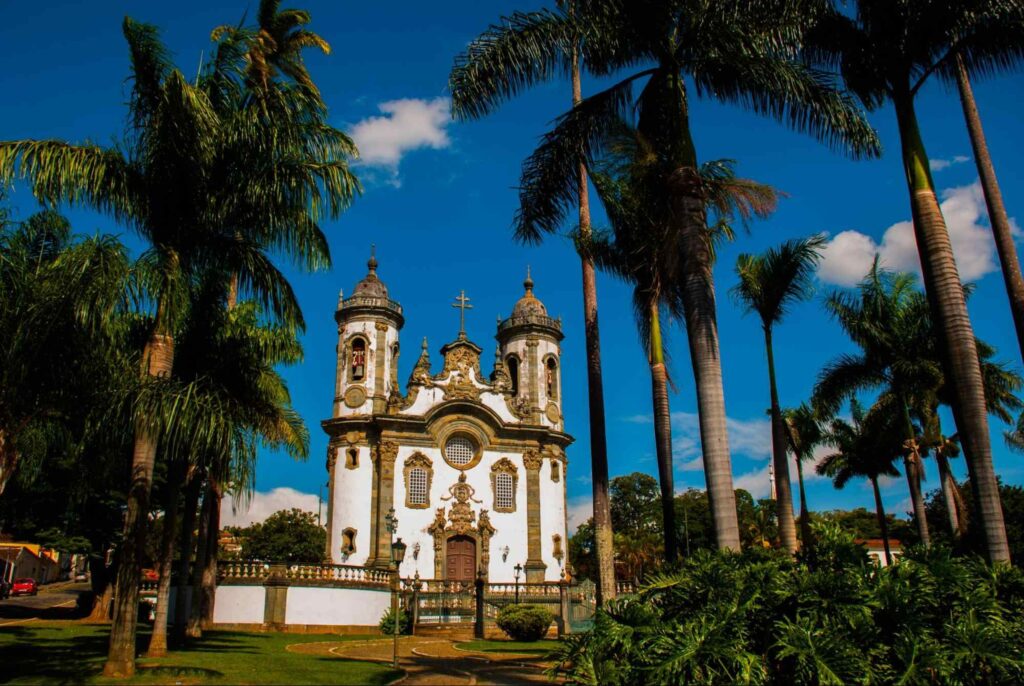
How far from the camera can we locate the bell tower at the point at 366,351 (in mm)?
40750

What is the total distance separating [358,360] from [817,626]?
3542cm

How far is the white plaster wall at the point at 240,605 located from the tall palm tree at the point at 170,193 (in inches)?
684

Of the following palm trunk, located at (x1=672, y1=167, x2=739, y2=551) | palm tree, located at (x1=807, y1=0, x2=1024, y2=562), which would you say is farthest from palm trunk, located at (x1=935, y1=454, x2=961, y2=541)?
palm trunk, located at (x1=672, y1=167, x2=739, y2=551)

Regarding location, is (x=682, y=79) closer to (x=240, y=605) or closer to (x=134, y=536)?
(x=134, y=536)

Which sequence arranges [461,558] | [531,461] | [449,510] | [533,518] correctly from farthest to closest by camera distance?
1. [531,461]
2. [533,518]
3. [449,510]
4. [461,558]

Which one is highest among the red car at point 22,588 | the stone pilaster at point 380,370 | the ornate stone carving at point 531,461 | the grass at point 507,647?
the stone pilaster at point 380,370

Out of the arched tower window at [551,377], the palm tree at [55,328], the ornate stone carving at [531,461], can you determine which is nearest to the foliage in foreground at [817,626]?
the palm tree at [55,328]

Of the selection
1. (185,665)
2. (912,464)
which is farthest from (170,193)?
(912,464)

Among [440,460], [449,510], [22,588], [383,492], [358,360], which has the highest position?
[358,360]

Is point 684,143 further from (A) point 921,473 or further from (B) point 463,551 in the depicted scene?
(B) point 463,551

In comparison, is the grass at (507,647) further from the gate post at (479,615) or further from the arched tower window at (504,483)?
the arched tower window at (504,483)

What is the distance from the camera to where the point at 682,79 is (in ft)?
45.4

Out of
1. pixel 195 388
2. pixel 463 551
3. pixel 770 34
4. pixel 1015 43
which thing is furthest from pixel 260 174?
pixel 463 551

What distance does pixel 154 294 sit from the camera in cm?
1310
